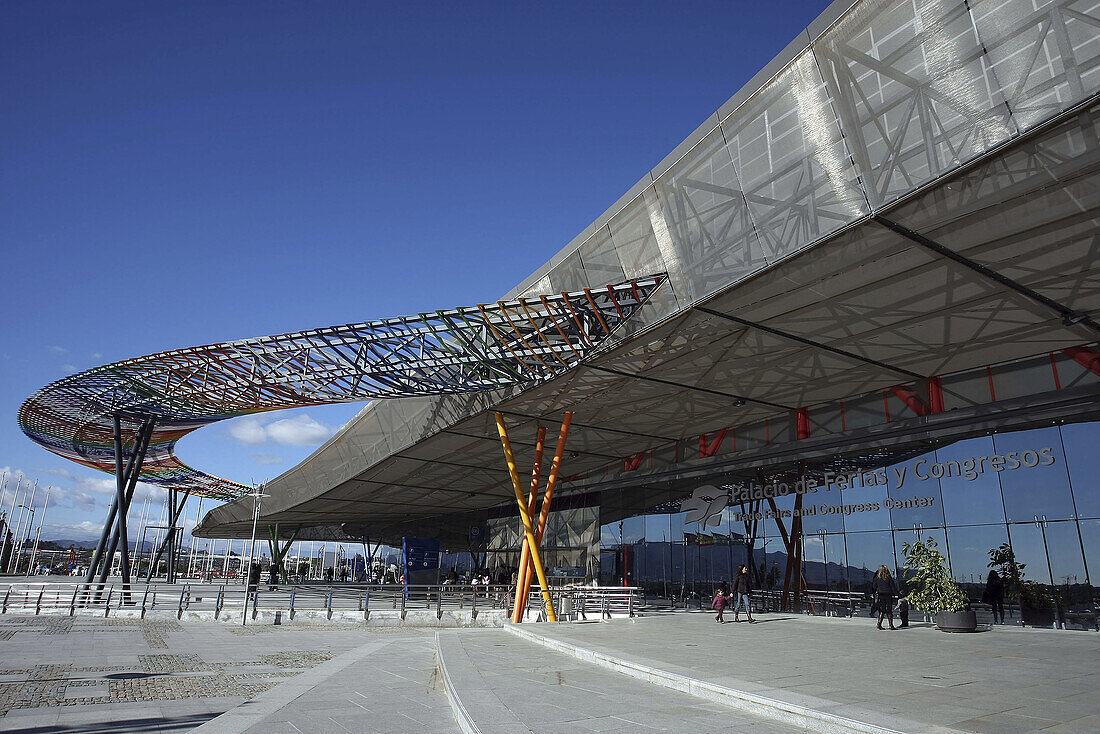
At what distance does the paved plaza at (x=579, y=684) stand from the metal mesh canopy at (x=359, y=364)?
7317mm

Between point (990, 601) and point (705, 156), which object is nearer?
point (705, 156)

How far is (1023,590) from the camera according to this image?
17203 millimetres

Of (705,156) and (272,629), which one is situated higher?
(705,156)

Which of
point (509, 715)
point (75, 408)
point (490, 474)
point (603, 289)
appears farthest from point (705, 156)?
point (75, 408)

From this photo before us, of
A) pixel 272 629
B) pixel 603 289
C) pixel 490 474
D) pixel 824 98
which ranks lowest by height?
pixel 272 629

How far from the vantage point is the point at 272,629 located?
2144 cm

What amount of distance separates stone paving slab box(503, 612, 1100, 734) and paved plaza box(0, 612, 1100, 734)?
36mm

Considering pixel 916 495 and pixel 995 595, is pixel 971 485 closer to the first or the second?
pixel 916 495

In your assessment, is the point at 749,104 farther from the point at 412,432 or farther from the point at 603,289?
the point at 412,432

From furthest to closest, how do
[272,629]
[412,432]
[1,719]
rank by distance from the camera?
[412,432] → [272,629] → [1,719]

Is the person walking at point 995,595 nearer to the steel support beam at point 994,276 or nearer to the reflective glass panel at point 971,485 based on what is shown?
the reflective glass panel at point 971,485

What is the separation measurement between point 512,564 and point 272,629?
21.5 m

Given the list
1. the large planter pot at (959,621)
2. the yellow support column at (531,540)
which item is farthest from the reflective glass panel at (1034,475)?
the yellow support column at (531,540)

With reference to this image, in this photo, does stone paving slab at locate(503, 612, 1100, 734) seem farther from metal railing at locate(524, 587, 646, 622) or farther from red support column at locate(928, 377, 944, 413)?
red support column at locate(928, 377, 944, 413)
